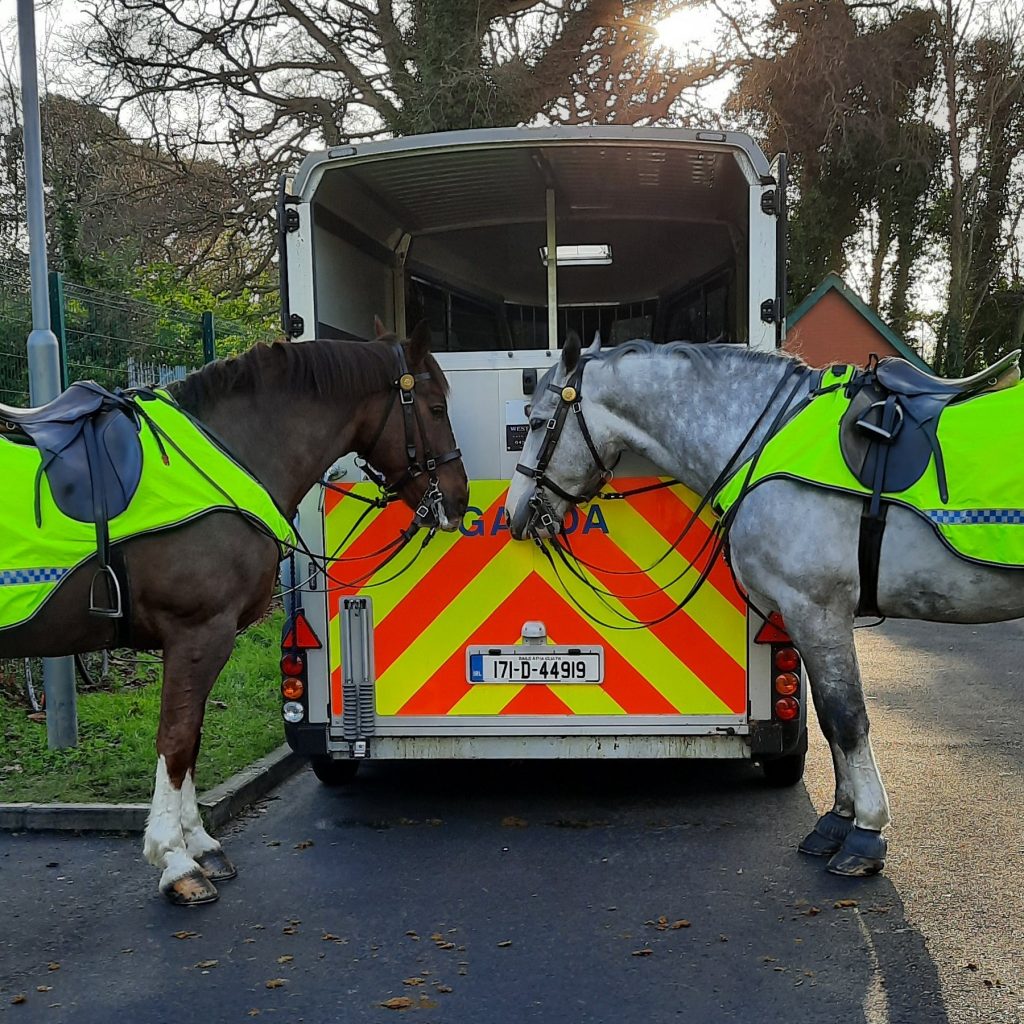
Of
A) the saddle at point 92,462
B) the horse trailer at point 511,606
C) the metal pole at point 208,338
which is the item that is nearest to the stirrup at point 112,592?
the saddle at point 92,462

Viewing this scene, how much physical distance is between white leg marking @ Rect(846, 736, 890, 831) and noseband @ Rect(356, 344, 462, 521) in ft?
5.99

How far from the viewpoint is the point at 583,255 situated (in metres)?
5.76

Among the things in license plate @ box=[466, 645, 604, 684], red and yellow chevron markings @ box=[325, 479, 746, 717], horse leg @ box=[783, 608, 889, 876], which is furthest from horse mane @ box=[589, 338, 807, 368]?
license plate @ box=[466, 645, 604, 684]

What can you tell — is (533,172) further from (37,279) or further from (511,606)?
(37,279)

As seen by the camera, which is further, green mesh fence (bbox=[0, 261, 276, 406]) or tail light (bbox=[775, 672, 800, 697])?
green mesh fence (bbox=[0, 261, 276, 406])

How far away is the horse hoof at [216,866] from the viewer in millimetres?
→ 4137

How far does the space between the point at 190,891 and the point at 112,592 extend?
3.61 feet

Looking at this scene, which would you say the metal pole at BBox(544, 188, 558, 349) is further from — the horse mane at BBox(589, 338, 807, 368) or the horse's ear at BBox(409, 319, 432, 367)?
the horse's ear at BBox(409, 319, 432, 367)

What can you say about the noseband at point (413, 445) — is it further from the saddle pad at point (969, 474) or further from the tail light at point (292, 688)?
the saddle pad at point (969, 474)

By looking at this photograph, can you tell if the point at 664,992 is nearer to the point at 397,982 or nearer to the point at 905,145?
the point at 397,982

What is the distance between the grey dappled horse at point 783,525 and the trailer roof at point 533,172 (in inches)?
33.9

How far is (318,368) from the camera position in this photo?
420 cm

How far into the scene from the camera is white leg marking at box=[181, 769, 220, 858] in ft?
13.3

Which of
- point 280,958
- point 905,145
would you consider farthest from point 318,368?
point 905,145
